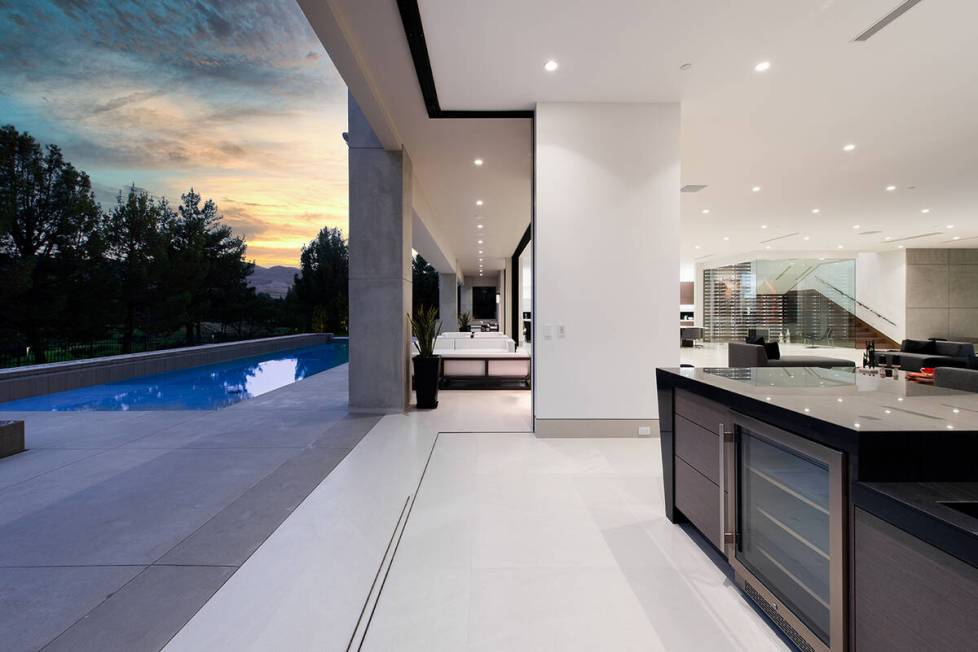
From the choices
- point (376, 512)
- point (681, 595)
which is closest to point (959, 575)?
point (681, 595)

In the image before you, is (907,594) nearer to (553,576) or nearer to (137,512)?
(553,576)

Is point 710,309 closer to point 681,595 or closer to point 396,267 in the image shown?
point 396,267

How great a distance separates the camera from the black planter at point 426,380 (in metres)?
5.73

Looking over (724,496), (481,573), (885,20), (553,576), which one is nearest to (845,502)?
(724,496)

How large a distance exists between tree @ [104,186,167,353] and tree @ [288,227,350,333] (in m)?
8.70

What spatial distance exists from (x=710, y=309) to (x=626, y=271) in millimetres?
15786

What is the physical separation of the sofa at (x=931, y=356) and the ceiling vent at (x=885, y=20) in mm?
6172

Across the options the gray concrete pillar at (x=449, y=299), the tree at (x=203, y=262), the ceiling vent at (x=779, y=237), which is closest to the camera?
the ceiling vent at (x=779, y=237)

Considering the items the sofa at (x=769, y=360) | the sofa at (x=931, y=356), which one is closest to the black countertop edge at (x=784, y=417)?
the sofa at (x=769, y=360)

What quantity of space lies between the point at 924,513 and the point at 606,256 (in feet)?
11.8

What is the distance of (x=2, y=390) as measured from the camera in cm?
639

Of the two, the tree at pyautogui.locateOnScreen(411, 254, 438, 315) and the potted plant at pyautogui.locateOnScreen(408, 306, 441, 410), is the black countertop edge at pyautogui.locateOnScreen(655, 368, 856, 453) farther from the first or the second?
the tree at pyautogui.locateOnScreen(411, 254, 438, 315)

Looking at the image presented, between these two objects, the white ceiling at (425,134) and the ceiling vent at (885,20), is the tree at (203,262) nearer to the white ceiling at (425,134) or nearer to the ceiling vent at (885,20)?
Answer: the white ceiling at (425,134)

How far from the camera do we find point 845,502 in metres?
1.20
